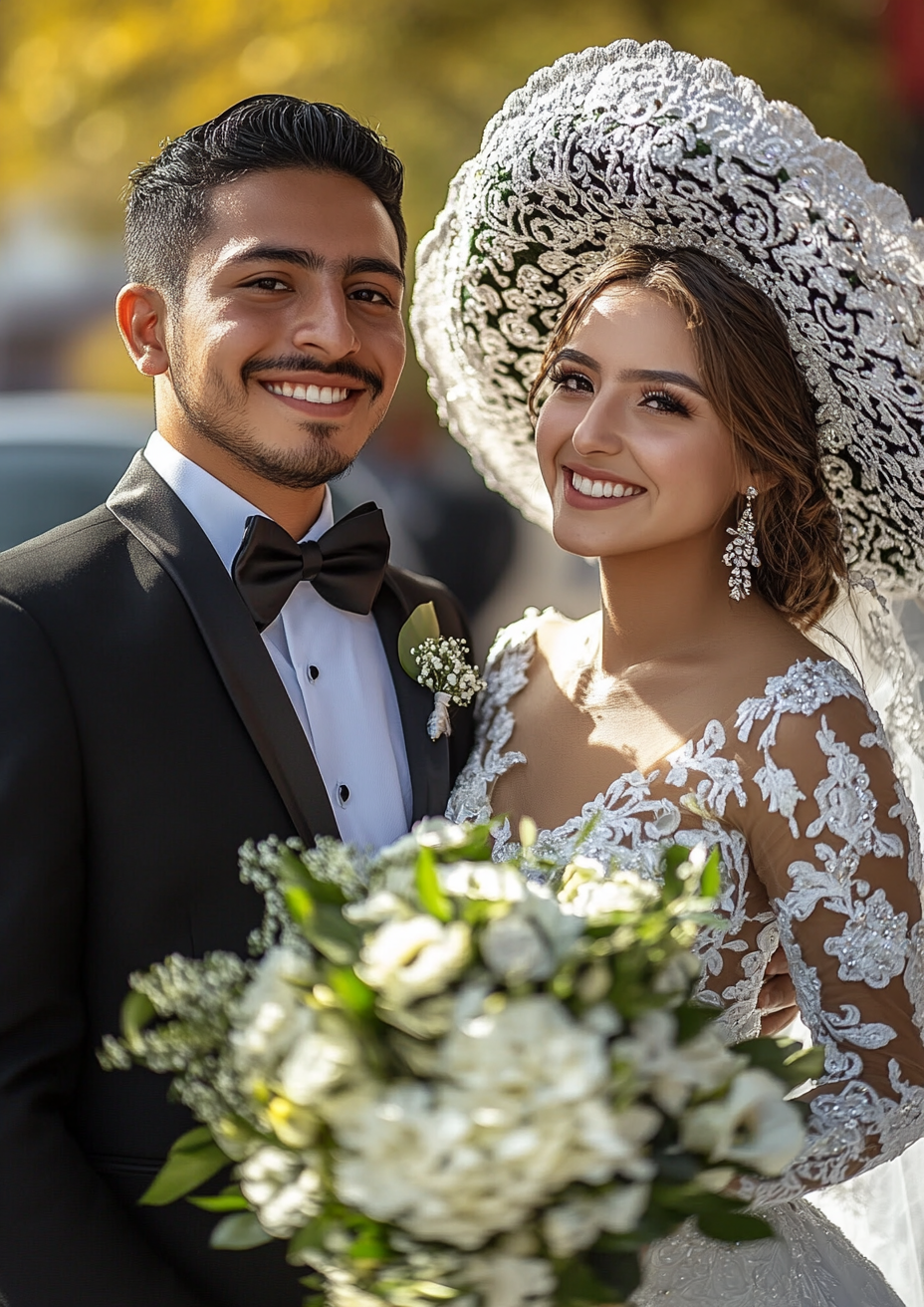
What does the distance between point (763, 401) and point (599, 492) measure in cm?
36

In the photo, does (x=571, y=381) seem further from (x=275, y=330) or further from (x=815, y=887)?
(x=815, y=887)

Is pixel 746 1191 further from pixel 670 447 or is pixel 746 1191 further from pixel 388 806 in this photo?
pixel 670 447

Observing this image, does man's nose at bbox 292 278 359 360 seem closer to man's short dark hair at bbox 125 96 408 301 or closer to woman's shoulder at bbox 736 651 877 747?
man's short dark hair at bbox 125 96 408 301

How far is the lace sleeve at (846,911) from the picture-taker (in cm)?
228

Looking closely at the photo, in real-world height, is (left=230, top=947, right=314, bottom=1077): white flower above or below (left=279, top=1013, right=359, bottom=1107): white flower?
above

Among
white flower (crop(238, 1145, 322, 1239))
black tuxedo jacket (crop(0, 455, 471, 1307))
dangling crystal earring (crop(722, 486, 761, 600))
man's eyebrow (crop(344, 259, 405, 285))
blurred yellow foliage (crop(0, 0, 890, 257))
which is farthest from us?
blurred yellow foliage (crop(0, 0, 890, 257))

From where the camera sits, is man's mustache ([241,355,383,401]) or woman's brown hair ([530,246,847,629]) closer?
man's mustache ([241,355,383,401])

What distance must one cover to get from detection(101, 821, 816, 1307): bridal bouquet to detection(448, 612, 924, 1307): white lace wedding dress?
718mm

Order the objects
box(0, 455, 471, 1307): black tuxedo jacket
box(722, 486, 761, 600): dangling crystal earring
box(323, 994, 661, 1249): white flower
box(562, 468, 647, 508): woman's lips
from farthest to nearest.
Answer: box(722, 486, 761, 600): dangling crystal earring → box(562, 468, 647, 508): woman's lips → box(0, 455, 471, 1307): black tuxedo jacket → box(323, 994, 661, 1249): white flower

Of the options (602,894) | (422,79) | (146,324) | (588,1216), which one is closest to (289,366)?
(146,324)

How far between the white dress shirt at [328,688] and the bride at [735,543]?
25cm

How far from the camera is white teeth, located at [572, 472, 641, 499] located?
272 cm

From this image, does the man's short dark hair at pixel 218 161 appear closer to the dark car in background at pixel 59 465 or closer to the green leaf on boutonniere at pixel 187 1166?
the green leaf on boutonniere at pixel 187 1166

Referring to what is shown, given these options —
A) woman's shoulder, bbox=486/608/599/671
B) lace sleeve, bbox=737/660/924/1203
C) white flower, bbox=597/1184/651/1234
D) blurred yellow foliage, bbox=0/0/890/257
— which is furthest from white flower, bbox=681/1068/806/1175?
blurred yellow foliage, bbox=0/0/890/257
